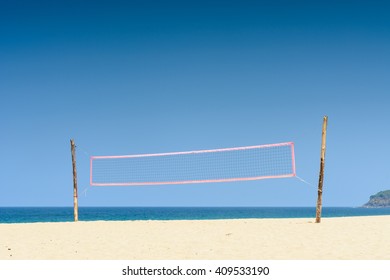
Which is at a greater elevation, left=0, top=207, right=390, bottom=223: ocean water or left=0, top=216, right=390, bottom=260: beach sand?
left=0, top=216, right=390, bottom=260: beach sand

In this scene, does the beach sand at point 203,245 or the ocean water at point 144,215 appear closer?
the beach sand at point 203,245

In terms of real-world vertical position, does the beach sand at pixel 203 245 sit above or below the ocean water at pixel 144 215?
above

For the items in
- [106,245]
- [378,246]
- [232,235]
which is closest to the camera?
[378,246]

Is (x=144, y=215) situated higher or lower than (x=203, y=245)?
lower

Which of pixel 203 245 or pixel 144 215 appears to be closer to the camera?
pixel 203 245

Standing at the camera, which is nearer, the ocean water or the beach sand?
the beach sand
